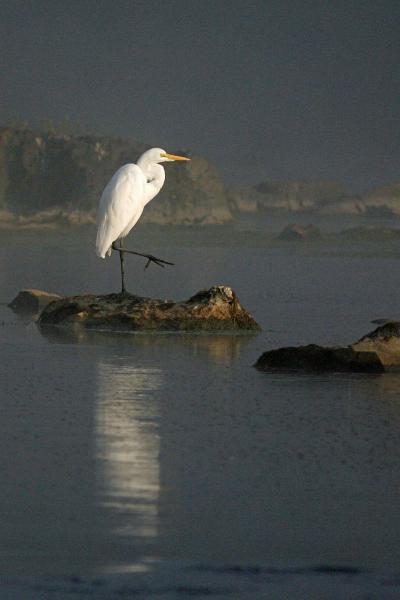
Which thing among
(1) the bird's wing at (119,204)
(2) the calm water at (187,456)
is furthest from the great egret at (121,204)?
(2) the calm water at (187,456)

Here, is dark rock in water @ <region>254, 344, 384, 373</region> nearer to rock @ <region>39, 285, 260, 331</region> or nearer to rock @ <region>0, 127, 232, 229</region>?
rock @ <region>39, 285, 260, 331</region>

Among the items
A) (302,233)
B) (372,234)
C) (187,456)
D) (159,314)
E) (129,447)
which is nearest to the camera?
(187,456)

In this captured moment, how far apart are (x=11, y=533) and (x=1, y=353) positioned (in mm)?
7320

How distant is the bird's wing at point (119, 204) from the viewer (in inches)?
681

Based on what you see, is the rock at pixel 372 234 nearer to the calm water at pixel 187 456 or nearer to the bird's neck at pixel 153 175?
the bird's neck at pixel 153 175

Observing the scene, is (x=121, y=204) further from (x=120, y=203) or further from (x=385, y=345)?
(x=385, y=345)

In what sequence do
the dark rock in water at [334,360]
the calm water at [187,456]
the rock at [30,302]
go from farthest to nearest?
the rock at [30,302] → the dark rock in water at [334,360] → the calm water at [187,456]

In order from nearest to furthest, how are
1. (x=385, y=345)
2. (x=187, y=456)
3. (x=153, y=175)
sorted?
(x=187, y=456)
(x=385, y=345)
(x=153, y=175)

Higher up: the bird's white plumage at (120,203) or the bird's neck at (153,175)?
the bird's neck at (153,175)

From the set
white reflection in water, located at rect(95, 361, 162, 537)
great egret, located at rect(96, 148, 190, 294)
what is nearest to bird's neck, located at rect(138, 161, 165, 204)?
great egret, located at rect(96, 148, 190, 294)

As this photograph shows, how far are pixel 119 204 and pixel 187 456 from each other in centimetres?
914

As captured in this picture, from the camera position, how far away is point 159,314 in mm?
15953

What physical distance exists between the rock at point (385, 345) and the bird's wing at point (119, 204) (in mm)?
5652

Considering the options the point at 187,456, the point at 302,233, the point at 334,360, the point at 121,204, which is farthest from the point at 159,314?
the point at 302,233
